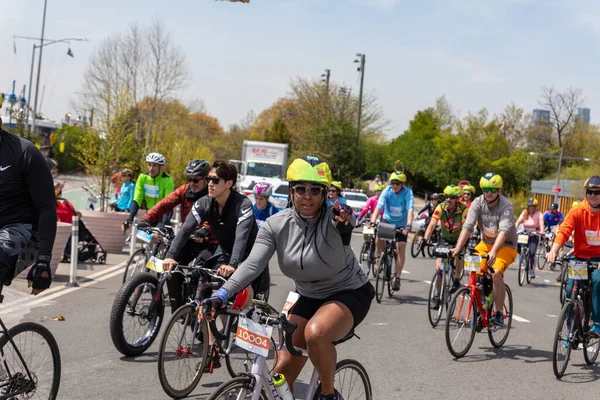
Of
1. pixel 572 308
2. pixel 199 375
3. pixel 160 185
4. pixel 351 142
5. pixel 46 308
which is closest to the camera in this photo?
pixel 199 375

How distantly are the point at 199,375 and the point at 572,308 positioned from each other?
389 cm

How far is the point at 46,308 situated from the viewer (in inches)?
399

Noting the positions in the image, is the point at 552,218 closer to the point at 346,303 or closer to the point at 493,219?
the point at 493,219

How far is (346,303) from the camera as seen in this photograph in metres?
4.66

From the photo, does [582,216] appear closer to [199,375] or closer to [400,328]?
[400,328]

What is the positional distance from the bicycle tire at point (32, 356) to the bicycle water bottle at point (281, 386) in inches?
63.5

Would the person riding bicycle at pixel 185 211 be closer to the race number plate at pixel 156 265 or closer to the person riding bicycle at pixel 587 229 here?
the race number plate at pixel 156 265

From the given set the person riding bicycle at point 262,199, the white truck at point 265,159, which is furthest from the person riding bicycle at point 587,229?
the white truck at point 265,159

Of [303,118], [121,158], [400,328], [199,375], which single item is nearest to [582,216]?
[400,328]

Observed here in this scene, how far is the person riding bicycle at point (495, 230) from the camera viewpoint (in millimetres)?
9203

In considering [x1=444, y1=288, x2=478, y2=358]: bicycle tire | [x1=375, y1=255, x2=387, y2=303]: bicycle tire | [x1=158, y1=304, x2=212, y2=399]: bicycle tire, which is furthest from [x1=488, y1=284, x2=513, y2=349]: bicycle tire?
[x1=158, y1=304, x2=212, y2=399]: bicycle tire

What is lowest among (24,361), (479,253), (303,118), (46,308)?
(46,308)

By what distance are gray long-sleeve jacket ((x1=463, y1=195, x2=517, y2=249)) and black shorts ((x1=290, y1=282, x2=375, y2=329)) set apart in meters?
4.82

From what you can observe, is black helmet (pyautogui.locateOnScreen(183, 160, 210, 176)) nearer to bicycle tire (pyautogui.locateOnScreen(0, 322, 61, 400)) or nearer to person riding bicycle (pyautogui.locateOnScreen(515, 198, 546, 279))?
bicycle tire (pyautogui.locateOnScreen(0, 322, 61, 400))
